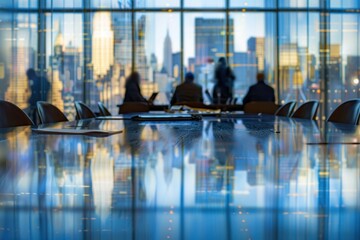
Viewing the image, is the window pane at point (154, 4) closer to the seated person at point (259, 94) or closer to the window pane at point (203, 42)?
the window pane at point (203, 42)

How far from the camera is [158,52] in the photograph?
1274 centimetres

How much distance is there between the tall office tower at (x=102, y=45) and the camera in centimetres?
1202

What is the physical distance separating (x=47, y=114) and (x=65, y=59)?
6.88 m

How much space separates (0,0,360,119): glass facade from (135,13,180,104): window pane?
0.02m

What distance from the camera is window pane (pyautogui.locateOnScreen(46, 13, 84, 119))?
9.57 meters

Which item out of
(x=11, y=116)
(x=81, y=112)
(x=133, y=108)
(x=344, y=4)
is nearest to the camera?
(x=11, y=116)

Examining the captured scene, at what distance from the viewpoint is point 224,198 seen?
0.60 metres

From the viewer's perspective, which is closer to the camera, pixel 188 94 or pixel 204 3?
pixel 188 94

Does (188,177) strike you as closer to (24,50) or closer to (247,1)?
(24,50)

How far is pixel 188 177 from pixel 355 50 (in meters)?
9.97

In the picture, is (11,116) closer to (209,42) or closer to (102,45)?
(102,45)

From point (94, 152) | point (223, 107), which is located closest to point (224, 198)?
point (94, 152)

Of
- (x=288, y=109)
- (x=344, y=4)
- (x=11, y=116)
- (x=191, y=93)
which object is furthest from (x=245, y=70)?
(x=11, y=116)

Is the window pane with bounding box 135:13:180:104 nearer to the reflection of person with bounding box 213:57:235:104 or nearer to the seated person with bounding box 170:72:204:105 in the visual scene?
the reflection of person with bounding box 213:57:235:104
